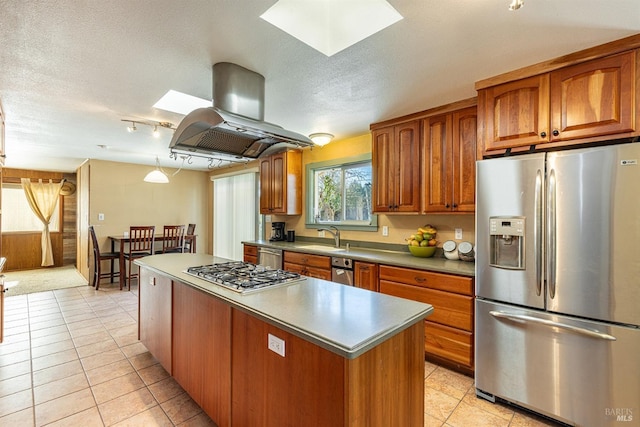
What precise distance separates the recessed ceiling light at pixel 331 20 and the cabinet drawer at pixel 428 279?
6.13 feet

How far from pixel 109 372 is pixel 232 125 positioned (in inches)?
91.8

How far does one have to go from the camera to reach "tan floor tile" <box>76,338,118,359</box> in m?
2.71

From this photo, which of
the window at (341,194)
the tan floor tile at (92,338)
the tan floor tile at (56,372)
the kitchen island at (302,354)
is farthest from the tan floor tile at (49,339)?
the window at (341,194)

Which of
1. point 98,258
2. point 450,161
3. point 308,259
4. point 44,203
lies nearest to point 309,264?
point 308,259

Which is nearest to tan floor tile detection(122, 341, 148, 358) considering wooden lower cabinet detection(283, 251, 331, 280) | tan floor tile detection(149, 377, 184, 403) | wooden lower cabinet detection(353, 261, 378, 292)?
tan floor tile detection(149, 377, 184, 403)

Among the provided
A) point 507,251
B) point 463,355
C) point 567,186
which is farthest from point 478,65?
point 463,355

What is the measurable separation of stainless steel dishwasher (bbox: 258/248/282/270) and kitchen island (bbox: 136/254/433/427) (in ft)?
6.20

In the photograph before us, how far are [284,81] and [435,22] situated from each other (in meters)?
1.12

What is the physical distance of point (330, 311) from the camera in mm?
1333

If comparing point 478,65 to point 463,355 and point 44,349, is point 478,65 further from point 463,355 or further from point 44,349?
point 44,349

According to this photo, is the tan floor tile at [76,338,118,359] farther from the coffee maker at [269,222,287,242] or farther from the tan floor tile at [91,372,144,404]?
the coffee maker at [269,222,287,242]

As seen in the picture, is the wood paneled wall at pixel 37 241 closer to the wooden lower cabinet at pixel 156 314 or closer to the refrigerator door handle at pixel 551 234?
the wooden lower cabinet at pixel 156 314

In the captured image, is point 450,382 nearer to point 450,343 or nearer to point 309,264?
point 450,343

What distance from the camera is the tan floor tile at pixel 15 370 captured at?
2.35 metres
